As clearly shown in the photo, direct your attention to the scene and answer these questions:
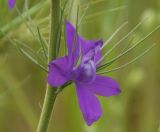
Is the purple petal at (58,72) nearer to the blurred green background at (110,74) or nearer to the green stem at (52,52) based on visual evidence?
the green stem at (52,52)

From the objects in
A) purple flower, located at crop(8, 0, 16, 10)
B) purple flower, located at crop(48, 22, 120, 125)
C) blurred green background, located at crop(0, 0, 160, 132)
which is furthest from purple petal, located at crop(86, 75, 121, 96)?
blurred green background, located at crop(0, 0, 160, 132)

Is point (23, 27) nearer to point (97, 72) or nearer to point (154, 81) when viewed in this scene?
point (97, 72)

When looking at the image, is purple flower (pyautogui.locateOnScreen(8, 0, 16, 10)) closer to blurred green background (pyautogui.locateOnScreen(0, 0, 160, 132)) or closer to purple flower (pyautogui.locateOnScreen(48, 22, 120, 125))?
purple flower (pyautogui.locateOnScreen(48, 22, 120, 125))

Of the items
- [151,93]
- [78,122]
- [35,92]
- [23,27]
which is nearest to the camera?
[23,27]

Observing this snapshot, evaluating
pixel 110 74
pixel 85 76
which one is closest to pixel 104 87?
pixel 85 76

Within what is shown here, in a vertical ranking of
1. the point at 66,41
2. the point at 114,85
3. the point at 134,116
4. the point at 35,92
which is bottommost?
the point at 134,116

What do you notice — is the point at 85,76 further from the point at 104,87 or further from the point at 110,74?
the point at 110,74

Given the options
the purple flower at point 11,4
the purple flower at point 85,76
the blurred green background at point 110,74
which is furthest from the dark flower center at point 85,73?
the blurred green background at point 110,74

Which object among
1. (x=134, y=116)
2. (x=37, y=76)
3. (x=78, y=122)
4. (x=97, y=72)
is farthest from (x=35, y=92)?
(x=97, y=72)
